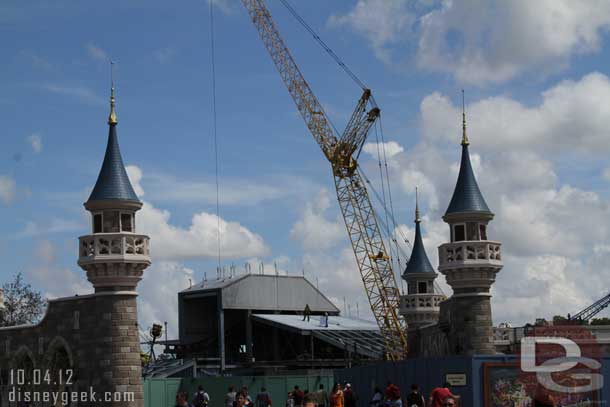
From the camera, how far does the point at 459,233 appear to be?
46.7 meters

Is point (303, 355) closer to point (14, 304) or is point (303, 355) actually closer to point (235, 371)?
point (235, 371)

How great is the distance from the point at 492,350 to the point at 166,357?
1967 inches

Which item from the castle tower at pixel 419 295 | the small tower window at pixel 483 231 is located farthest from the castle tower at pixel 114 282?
the castle tower at pixel 419 295

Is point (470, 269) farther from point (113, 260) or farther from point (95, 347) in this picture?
point (95, 347)

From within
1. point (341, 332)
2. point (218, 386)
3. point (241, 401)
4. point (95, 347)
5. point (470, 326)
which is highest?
point (470, 326)

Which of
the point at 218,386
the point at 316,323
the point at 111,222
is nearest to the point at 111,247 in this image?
the point at 111,222

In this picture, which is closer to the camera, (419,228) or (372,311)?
(419,228)

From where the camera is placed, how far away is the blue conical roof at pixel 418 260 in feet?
228

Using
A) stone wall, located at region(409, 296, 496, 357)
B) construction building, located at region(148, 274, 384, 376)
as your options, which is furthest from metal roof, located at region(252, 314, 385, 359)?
stone wall, located at region(409, 296, 496, 357)

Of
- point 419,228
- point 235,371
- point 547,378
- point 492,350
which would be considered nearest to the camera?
point 547,378

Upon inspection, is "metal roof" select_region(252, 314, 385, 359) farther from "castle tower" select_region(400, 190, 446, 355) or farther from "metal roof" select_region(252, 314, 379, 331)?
A: "castle tower" select_region(400, 190, 446, 355)

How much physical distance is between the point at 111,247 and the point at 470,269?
51.6 feet

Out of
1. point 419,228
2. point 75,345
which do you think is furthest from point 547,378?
point 419,228

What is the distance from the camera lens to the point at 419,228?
72562 millimetres
